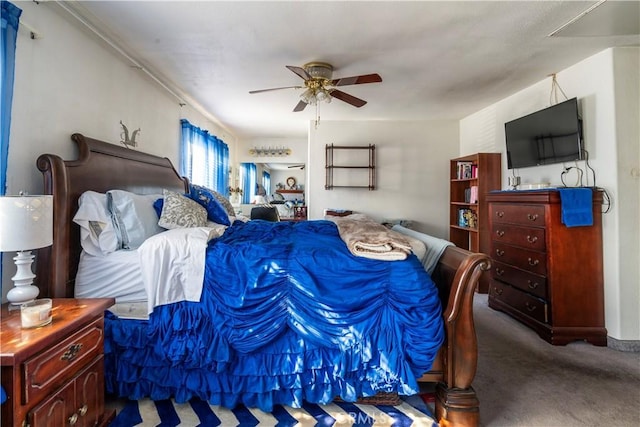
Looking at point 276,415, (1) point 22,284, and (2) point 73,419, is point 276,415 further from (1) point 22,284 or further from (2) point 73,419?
(1) point 22,284

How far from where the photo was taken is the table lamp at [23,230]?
127cm

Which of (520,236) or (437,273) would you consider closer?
(437,273)

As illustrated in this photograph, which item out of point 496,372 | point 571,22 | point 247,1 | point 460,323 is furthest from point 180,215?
point 571,22

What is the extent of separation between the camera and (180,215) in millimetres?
2375

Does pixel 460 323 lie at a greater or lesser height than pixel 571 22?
lesser

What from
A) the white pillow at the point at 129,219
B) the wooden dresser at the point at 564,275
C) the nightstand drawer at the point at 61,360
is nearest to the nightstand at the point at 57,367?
Answer: the nightstand drawer at the point at 61,360

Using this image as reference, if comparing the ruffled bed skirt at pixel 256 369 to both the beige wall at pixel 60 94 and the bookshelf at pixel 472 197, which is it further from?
the bookshelf at pixel 472 197

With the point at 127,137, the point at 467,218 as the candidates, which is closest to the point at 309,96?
the point at 127,137

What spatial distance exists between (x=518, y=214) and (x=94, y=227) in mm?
3472

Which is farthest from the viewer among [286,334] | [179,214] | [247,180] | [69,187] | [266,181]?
[266,181]

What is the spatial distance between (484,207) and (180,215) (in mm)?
3674

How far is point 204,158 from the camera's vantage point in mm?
4734

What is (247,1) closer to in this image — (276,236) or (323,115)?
(276,236)

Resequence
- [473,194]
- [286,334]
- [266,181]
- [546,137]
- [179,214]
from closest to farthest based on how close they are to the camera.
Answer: [286,334] → [179,214] → [546,137] → [473,194] → [266,181]
